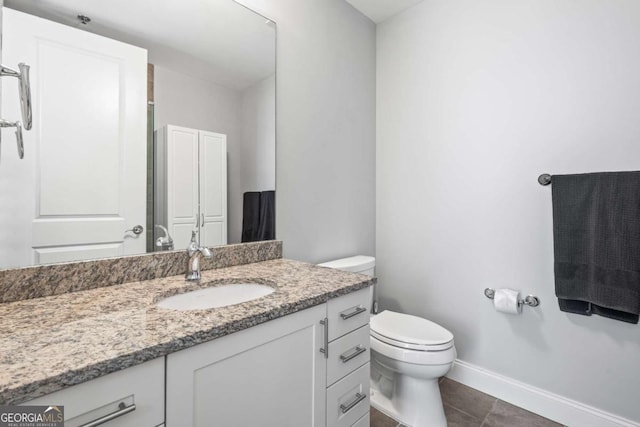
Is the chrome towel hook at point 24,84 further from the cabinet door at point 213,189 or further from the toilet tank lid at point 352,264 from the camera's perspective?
the toilet tank lid at point 352,264

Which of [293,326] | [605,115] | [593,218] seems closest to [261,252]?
[293,326]

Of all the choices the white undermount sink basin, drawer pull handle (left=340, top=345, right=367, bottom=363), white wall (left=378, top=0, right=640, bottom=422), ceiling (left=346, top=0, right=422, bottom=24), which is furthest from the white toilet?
ceiling (left=346, top=0, right=422, bottom=24)

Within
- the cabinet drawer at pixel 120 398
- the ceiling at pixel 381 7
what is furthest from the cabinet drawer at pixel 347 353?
the ceiling at pixel 381 7

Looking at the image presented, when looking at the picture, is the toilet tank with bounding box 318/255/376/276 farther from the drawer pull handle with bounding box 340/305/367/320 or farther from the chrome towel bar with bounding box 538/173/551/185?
the chrome towel bar with bounding box 538/173/551/185

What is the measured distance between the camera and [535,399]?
1.65m

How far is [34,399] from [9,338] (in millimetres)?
253

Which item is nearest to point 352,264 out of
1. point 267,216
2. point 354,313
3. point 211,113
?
point 267,216

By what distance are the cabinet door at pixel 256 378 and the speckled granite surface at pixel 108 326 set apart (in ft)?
0.14

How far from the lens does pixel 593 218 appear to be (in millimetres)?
1443

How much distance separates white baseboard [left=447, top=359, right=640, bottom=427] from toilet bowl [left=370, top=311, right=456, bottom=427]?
1.42 feet

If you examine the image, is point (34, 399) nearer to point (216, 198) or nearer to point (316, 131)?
point (216, 198)

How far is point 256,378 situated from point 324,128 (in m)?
1.51

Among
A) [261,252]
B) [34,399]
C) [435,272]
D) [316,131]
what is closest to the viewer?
[34,399]

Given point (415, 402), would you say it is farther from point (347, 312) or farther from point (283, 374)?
point (283, 374)
